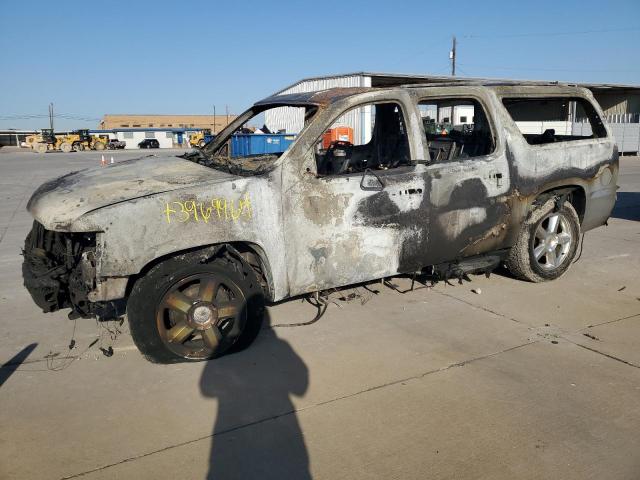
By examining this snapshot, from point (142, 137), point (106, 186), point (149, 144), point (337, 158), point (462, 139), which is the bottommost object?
point (106, 186)

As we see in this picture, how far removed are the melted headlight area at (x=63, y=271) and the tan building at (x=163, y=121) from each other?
97.0 meters

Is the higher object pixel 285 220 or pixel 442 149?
pixel 442 149

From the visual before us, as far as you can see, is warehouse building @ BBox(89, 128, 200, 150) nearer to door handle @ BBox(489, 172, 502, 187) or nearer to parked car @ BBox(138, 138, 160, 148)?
parked car @ BBox(138, 138, 160, 148)

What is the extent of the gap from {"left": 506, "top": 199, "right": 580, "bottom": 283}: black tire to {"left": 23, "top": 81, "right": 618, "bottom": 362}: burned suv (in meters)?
0.02

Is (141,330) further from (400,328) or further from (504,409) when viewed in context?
(504,409)

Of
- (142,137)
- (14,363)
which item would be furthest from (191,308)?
(142,137)

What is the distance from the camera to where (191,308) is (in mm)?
3674

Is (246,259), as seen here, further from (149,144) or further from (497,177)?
(149,144)

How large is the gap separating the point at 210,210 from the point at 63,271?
3.58ft

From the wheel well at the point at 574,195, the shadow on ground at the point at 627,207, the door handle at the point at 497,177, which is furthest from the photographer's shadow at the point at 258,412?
the shadow on ground at the point at 627,207

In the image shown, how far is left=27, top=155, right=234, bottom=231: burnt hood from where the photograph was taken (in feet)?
11.0

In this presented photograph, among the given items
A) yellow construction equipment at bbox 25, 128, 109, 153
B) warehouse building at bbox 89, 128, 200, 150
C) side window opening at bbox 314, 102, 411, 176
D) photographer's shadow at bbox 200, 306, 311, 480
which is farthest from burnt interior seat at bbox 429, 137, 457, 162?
warehouse building at bbox 89, 128, 200, 150

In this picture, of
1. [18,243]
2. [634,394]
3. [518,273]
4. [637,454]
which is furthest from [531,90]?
[18,243]

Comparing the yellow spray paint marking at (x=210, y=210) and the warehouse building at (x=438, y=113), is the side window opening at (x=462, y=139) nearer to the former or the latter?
the yellow spray paint marking at (x=210, y=210)
